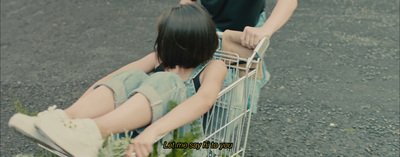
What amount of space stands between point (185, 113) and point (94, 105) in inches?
16.2

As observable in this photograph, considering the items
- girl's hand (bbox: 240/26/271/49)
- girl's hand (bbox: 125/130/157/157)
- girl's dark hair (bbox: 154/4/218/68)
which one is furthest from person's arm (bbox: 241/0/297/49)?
girl's hand (bbox: 125/130/157/157)

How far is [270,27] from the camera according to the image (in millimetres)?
2402

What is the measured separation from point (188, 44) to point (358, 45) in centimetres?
338

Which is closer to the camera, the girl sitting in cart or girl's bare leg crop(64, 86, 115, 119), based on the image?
the girl sitting in cart

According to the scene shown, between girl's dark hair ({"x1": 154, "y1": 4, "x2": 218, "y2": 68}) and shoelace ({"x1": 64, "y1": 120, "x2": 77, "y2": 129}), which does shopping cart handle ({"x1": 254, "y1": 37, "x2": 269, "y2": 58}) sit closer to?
girl's dark hair ({"x1": 154, "y1": 4, "x2": 218, "y2": 68})

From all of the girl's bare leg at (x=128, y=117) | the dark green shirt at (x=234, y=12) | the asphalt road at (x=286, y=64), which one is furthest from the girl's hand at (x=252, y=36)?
the asphalt road at (x=286, y=64)

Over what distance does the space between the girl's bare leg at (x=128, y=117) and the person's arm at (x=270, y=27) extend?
0.65 metres

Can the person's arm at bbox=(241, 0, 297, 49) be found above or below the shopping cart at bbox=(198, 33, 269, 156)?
above

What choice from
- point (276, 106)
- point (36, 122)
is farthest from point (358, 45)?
point (36, 122)

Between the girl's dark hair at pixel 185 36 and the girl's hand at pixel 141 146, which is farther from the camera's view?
the girl's dark hair at pixel 185 36

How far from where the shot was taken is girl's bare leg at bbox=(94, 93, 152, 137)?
1.89 meters

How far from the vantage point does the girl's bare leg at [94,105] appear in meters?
2.03

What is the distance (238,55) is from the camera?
243 centimetres

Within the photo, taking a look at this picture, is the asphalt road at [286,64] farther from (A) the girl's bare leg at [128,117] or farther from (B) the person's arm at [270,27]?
(A) the girl's bare leg at [128,117]
